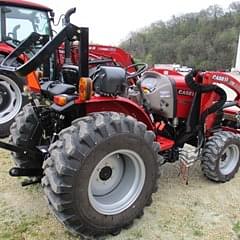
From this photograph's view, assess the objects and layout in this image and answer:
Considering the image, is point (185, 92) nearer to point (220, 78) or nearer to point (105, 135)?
point (220, 78)

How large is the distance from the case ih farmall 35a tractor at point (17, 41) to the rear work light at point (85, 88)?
7.63ft

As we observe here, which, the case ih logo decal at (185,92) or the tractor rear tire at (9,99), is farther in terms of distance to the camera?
the tractor rear tire at (9,99)

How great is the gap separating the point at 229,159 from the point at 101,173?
186 cm

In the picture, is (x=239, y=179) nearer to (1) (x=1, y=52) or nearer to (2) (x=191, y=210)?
(2) (x=191, y=210)

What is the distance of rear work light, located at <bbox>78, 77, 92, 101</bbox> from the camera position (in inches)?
97.7

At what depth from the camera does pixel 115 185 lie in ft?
9.65

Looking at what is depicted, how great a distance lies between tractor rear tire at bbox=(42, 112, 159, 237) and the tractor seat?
317mm

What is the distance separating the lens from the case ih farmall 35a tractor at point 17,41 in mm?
5367

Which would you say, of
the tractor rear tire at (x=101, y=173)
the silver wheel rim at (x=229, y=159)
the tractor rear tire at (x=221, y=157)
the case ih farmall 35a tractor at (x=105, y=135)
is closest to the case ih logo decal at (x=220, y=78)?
the case ih farmall 35a tractor at (x=105, y=135)

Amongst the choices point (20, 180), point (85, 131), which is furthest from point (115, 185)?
point (20, 180)

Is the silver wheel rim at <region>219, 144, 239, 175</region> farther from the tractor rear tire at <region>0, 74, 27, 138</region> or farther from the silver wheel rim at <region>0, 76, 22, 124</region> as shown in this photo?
the silver wheel rim at <region>0, 76, 22, 124</region>

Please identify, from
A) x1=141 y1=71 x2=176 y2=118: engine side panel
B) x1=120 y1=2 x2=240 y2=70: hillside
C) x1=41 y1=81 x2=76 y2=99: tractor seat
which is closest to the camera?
x1=41 y1=81 x2=76 y2=99: tractor seat

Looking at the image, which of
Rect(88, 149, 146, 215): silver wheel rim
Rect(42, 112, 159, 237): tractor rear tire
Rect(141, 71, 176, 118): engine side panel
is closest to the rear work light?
Rect(42, 112, 159, 237): tractor rear tire

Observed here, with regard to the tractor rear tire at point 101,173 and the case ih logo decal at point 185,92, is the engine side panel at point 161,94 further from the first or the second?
the tractor rear tire at point 101,173
